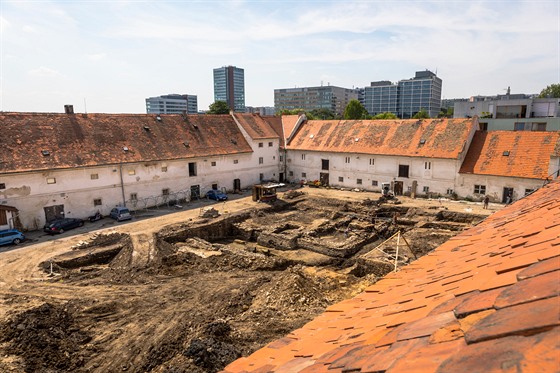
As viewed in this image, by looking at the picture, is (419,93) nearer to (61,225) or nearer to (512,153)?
(512,153)

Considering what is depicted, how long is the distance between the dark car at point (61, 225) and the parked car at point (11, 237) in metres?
2.13

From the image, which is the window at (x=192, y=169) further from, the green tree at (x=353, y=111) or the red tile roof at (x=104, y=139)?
the green tree at (x=353, y=111)

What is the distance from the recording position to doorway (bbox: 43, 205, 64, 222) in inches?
1226

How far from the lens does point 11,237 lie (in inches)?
1049

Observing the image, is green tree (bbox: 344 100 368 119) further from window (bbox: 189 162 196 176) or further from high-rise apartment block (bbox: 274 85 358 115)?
high-rise apartment block (bbox: 274 85 358 115)

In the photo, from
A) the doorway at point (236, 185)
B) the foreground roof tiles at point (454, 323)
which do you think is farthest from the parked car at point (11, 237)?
the foreground roof tiles at point (454, 323)

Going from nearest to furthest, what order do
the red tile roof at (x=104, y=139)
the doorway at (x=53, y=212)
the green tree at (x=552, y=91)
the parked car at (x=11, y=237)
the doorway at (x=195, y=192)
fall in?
1. the parked car at (x=11, y=237)
2. the doorway at (x=53, y=212)
3. the red tile roof at (x=104, y=139)
4. the doorway at (x=195, y=192)
5. the green tree at (x=552, y=91)

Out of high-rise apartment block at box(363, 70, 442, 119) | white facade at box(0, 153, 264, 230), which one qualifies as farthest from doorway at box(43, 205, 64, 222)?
high-rise apartment block at box(363, 70, 442, 119)

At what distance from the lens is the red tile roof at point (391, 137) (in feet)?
127

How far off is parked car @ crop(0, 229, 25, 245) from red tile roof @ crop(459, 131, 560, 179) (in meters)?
41.2

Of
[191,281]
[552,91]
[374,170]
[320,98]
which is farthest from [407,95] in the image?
[191,281]

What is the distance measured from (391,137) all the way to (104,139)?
3296 cm

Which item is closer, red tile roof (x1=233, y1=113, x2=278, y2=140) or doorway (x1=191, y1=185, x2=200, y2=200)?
doorway (x1=191, y1=185, x2=200, y2=200)

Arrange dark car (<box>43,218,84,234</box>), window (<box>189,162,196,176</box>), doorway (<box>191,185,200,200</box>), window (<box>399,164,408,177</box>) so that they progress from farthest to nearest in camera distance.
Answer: doorway (<box>191,185,200,200</box>) < window (<box>189,162,196,176</box>) < window (<box>399,164,408,177</box>) < dark car (<box>43,218,84,234</box>)
